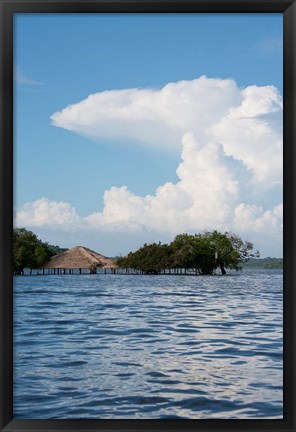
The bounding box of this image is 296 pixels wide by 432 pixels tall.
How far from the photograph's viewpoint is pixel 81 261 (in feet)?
24.2

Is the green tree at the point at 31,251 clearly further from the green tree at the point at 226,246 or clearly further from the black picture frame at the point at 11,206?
the black picture frame at the point at 11,206

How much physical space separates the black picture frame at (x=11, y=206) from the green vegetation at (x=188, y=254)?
5.46 m

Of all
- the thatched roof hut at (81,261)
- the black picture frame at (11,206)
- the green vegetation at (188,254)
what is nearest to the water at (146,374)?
the black picture frame at (11,206)

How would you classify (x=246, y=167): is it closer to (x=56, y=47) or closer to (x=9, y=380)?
(x=56, y=47)

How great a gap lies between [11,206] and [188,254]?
5713 mm

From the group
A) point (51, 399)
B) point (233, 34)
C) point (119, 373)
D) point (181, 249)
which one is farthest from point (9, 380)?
point (233, 34)

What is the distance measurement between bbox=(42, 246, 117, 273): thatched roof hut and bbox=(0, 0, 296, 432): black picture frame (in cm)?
578

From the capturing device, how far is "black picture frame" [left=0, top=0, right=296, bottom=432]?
1437 millimetres

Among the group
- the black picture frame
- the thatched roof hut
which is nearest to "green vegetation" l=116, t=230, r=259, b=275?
the thatched roof hut

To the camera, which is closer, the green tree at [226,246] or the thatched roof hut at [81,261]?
the green tree at [226,246]

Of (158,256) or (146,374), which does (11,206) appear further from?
(158,256)

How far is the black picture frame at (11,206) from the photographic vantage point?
1437mm

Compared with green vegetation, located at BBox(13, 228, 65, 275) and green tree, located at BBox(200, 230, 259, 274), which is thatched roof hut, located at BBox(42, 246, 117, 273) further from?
green tree, located at BBox(200, 230, 259, 274)

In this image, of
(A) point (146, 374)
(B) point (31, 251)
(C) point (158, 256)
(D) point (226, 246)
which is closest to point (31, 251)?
(B) point (31, 251)
